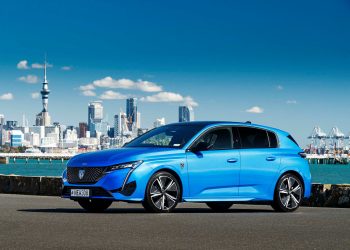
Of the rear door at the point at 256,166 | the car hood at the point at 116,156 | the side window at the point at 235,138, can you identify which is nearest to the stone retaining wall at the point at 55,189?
the rear door at the point at 256,166

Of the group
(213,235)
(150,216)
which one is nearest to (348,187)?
(150,216)

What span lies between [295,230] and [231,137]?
171 inches

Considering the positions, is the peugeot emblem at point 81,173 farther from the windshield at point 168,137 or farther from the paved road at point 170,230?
the windshield at point 168,137

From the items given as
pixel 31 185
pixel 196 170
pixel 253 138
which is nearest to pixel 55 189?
pixel 31 185

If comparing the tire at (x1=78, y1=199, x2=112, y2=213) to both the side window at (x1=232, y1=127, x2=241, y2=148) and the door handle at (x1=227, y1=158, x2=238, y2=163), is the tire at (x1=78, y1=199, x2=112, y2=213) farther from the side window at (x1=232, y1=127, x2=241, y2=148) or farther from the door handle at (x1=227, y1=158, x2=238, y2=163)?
the side window at (x1=232, y1=127, x2=241, y2=148)

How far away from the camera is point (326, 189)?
1856 cm

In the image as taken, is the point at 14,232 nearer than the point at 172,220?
Yes

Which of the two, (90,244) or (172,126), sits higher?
(172,126)

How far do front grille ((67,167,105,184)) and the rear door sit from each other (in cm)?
271

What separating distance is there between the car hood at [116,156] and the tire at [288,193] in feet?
7.32

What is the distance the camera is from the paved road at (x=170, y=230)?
9328mm

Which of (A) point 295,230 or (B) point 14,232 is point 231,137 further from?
(B) point 14,232

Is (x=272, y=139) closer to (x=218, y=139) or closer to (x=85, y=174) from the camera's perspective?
(x=218, y=139)

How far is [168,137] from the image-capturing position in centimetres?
1508
